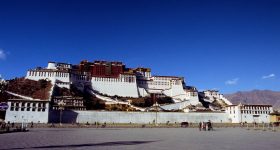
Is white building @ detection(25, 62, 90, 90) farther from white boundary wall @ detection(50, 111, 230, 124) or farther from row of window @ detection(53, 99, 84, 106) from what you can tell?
white boundary wall @ detection(50, 111, 230, 124)

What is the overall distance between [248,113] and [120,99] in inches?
1563

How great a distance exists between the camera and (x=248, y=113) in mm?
81812

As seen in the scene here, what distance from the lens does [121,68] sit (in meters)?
114

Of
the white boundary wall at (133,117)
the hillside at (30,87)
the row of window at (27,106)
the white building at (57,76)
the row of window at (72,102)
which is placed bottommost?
the white boundary wall at (133,117)

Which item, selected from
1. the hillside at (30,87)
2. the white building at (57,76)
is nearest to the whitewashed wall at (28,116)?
the hillside at (30,87)

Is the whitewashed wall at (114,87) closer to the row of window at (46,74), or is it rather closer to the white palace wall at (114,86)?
the white palace wall at (114,86)

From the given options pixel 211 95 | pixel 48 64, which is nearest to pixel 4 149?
pixel 48 64

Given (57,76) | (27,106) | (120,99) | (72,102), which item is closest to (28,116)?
(27,106)

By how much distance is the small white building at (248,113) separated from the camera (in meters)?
80.0

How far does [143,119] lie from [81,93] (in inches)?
1113

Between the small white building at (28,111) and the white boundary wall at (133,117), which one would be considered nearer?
the small white building at (28,111)

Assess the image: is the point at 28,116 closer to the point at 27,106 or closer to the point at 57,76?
the point at 27,106

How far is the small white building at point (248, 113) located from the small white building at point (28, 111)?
50.8 meters

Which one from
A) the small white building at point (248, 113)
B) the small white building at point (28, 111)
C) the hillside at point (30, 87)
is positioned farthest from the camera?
the small white building at point (248, 113)
